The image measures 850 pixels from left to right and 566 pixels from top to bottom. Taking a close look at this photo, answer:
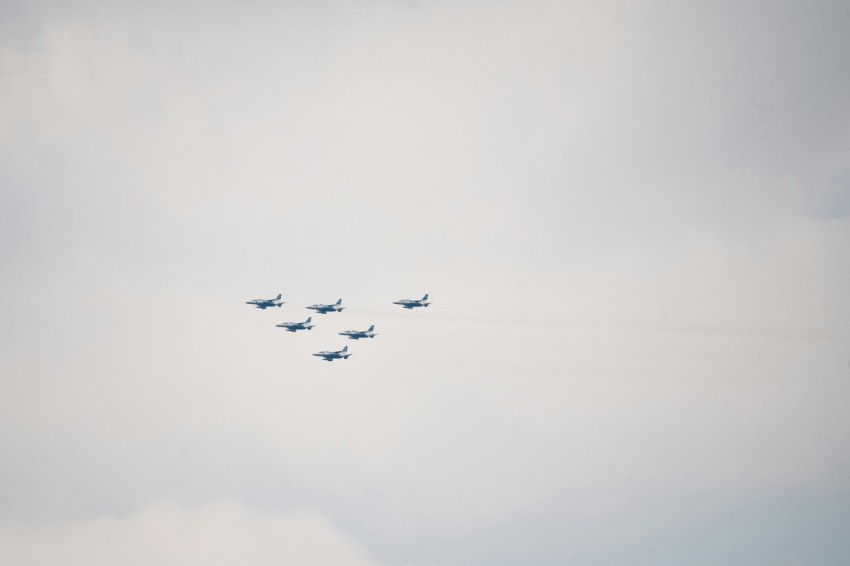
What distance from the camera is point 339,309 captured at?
454ft

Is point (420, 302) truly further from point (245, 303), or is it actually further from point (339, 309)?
point (245, 303)

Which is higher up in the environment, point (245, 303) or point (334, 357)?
point (245, 303)

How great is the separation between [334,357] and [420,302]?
596 inches

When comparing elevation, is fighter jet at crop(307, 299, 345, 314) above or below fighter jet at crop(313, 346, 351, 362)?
above

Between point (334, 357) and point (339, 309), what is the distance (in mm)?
8273

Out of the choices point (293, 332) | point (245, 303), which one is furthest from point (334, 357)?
point (245, 303)

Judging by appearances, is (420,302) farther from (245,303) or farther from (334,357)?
(245,303)

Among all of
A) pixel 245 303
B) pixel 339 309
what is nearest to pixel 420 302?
pixel 339 309

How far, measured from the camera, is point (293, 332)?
135125mm

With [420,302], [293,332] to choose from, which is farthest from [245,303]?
[420,302]

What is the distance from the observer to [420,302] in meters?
137

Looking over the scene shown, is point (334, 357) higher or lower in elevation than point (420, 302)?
lower

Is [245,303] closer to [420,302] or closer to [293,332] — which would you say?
[293,332]

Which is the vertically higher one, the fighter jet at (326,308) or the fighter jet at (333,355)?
the fighter jet at (326,308)
